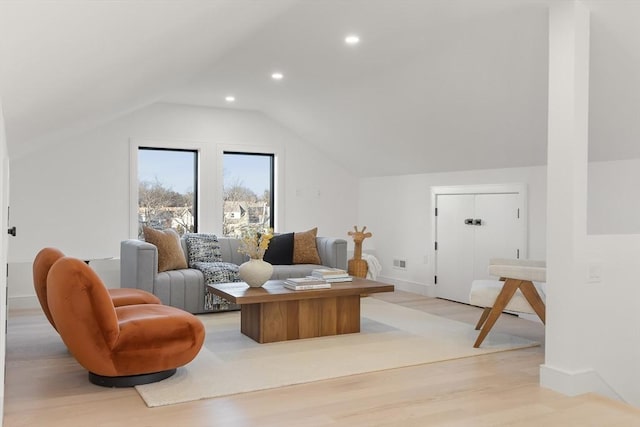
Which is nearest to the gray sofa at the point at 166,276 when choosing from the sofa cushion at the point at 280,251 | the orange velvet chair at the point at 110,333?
the sofa cushion at the point at 280,251

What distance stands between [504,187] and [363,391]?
3.39m

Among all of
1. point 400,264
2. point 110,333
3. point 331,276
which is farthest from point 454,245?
point 110,333

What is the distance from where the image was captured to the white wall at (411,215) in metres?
5.73

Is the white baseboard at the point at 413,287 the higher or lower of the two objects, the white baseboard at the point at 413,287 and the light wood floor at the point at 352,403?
the higher

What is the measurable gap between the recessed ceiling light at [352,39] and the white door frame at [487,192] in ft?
7.91

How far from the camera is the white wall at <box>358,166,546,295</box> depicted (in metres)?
5.73

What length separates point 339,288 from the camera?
4793 mm

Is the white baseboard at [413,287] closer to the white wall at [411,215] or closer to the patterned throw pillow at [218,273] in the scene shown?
the white wall at [411,215]

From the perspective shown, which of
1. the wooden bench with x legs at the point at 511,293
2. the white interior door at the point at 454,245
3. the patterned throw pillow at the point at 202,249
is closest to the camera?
the wooden bench with x legs at the point at 511,293

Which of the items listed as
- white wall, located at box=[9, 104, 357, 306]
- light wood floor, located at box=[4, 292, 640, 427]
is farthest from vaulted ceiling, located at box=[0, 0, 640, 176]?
light wood floor, located at box=[4, 292, 640, 427]

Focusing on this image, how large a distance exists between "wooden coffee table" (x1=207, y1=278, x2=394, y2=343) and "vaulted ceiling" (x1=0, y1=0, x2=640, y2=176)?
1868 millimetres

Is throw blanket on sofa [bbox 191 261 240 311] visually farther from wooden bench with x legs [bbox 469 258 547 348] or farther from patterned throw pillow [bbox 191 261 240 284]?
wooden bench with x legs [bbox 469 258 547 348]

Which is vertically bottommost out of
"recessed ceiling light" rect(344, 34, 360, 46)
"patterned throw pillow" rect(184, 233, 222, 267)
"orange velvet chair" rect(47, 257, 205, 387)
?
"orange velvet chair" rect(47, 257, 205, 387)

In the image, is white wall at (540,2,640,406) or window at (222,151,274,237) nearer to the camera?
white wall at (540,2,640,406)
